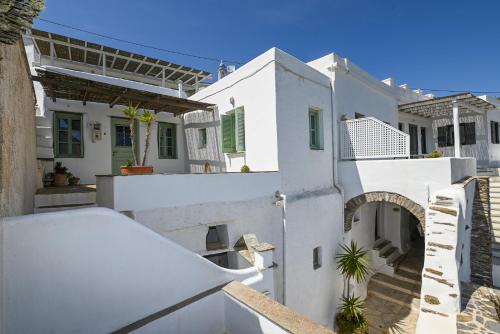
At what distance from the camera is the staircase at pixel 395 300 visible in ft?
28.4

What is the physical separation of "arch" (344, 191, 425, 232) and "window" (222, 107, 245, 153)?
4.85 m

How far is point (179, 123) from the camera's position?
10.5 meters

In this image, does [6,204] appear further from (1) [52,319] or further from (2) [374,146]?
(2) [374,146]

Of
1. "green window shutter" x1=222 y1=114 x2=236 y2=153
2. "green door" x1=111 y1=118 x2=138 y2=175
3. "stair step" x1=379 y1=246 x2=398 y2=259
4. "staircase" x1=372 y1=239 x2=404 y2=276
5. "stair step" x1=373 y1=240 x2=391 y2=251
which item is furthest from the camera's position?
"stair step" x1=373 y1=240 x2=391 y2=251

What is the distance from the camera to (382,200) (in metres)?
8.53

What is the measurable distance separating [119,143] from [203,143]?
10.3 ft

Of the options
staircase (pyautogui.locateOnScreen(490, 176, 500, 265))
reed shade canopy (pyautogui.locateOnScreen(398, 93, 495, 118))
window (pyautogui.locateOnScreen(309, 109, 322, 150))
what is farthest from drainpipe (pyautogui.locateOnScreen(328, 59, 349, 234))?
reed shade canopy (pyautogui.locateOnScreen(398, 93, 495, 118))

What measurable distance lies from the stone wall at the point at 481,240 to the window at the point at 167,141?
11.0 m

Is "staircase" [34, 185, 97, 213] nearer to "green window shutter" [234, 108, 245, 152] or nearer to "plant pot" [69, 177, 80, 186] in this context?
"plant pot" [69, 177, 80, 186]

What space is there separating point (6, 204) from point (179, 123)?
844 cm

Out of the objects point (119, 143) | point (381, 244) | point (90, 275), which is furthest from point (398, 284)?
point (119, 143)

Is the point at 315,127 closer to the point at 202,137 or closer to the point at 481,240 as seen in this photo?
the point at 202,137

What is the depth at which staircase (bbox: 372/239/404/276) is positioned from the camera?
12.1m

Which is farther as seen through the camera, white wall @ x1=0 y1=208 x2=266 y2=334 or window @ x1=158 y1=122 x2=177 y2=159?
window @ x1=158 y1=122 x2=177 y2=159
